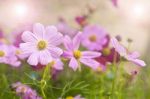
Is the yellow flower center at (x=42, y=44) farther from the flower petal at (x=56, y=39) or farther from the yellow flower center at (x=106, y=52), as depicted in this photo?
the yellow flower center at (x=106, y=52)

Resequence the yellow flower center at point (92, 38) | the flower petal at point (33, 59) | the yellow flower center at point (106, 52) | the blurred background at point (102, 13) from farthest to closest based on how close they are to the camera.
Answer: the blurred background at point (102, 13)
the yellow flower center at point (92, 38)
the yellow flower center at point (106, 52)
the flower petal at point (33, 59)

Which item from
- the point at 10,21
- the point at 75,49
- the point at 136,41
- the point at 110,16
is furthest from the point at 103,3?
the point at 75,49

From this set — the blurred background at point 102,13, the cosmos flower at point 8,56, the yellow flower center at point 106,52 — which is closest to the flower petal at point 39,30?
the cosmos flower at point 8,56

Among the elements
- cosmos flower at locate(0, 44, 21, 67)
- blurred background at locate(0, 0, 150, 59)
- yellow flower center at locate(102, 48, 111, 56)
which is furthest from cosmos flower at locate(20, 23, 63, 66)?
blurred background at locate(0, 0, 150, 59)

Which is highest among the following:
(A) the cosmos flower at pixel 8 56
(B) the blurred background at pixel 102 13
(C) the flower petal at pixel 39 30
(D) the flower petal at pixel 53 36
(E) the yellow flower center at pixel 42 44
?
(C) the flower petal at pixel 39 30

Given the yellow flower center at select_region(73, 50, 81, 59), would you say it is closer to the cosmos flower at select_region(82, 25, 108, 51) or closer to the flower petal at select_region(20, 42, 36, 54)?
the flower petal at select_region(20, 42, 36, 54)

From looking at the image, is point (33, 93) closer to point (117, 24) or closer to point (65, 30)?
point (65, 30)

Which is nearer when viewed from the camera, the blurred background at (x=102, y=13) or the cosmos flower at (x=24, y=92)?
the cosmos flower at (x=24, y=92)
